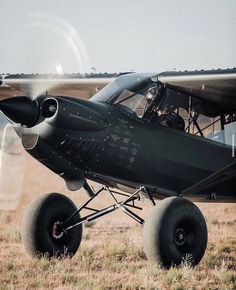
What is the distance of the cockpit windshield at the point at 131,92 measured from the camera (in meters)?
7.65

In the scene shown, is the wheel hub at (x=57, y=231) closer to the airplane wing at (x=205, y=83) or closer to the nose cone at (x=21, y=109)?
the nose cone at (x=21, y=109)

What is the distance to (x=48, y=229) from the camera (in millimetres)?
7918

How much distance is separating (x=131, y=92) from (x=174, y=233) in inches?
93.9

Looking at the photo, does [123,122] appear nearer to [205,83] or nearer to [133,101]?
[133,101]

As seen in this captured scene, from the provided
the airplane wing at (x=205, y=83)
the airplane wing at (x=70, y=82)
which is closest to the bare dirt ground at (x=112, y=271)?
the airplane wing at (x=205, y=83)

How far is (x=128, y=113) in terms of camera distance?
293 inches

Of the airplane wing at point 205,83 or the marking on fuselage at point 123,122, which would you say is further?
the airplane wing at point 205,83

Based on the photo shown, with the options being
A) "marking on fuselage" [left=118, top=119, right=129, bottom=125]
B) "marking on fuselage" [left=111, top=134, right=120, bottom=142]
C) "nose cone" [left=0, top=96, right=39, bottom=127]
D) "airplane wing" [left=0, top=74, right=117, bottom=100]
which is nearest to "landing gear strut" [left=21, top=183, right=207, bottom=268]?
"marking on fuselage" [left=111, top=134, right=120, bottom=142]

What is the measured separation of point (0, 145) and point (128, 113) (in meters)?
2.69

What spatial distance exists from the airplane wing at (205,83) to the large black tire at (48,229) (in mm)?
2746

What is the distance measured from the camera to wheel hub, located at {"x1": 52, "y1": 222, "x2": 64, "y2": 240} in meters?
8.04

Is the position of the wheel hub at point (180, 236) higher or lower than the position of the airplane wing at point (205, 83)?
lower

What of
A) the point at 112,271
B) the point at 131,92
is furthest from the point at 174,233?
the point at 131,92

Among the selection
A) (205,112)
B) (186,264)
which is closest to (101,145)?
(186,264)
